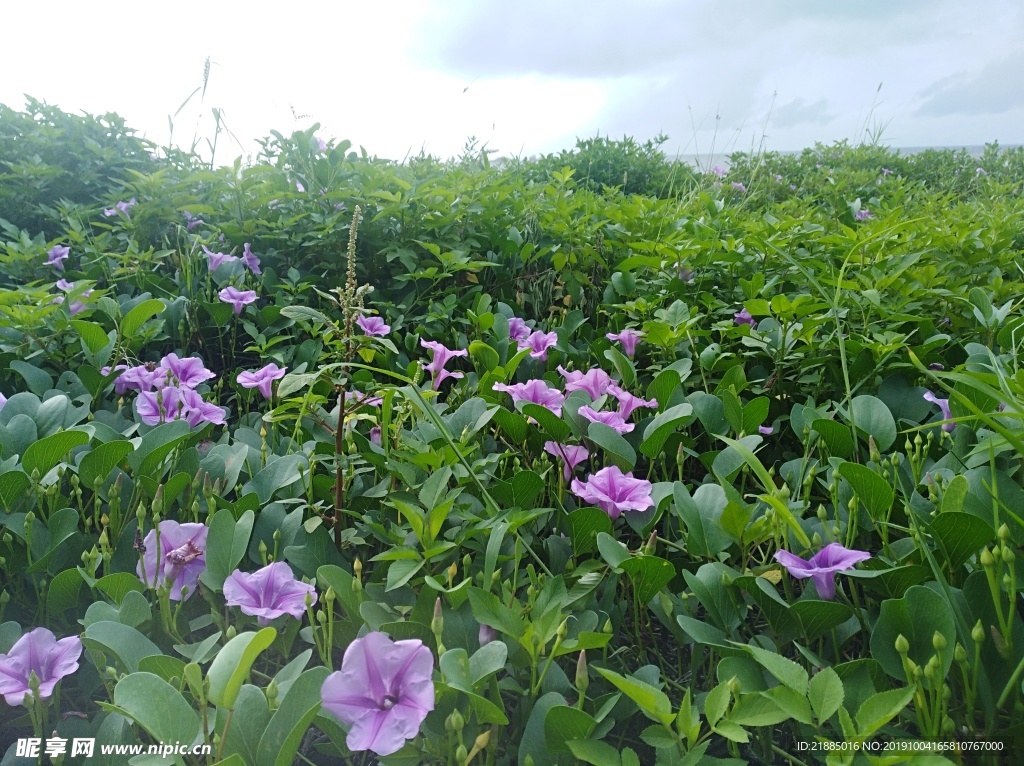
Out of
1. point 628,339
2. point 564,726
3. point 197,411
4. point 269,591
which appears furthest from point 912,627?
point 197,411

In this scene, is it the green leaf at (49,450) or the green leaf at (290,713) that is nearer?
the green leaf at (290,713)

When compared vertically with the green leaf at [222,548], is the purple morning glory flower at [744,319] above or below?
above

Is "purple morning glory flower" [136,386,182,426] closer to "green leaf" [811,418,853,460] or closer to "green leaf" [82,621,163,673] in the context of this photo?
"green leaf" [82,621,163,673]

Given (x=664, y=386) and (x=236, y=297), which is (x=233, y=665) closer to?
(x=664, y=386)

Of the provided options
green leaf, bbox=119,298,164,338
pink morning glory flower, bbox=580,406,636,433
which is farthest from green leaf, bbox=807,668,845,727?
green leaf, bbox=119,298,164,338

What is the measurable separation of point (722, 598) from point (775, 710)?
232mm

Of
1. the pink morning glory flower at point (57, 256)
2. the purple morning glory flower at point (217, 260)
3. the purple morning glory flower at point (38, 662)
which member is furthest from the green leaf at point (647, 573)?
the pink morning glory flower at point (57, 256)

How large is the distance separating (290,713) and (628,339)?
61.7 inches

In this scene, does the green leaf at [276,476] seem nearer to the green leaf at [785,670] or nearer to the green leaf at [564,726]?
the green leaf at [564,726]

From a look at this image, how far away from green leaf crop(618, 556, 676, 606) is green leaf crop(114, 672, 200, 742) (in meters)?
0.62

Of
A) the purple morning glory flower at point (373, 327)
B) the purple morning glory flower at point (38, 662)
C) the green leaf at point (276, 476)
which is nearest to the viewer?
the purple morning glory flower at point (38, 662)

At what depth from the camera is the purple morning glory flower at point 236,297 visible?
7.68 ft

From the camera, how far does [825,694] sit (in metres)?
0.85

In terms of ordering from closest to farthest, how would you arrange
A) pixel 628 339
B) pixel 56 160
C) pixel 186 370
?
pixel 186 370
pixel 628 339
pixel 56 160
